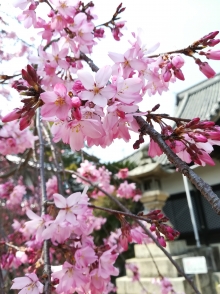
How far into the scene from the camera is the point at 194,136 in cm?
61

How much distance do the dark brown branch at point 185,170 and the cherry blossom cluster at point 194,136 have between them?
1.2 inches

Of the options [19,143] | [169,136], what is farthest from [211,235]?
[169,136]

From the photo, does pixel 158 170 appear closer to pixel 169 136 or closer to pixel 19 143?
pixel 19 143

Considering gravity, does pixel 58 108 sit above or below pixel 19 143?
below

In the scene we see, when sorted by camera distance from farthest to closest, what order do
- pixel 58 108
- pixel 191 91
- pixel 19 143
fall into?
pixel 191 91 < pixel 19 143 < pixel 58 108

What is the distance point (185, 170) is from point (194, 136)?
0.12 meters

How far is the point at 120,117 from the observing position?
2.05 feet

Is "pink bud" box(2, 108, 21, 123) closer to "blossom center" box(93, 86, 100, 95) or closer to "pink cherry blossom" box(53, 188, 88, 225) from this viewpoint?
"blossom center" box(93, 86, 100, 95)

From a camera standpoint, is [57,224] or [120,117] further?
[57,224]

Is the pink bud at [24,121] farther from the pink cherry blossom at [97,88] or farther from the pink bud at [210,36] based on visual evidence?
the pink bud at [210,36]

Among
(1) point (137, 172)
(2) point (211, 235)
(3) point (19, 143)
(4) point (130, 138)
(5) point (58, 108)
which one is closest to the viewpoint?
(5) point (58, 108)

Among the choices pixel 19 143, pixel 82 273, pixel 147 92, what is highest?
pixel 19 143

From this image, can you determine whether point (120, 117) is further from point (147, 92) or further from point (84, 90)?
Answer: point (147, 92)

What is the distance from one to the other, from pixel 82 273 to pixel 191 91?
7.98 meters
